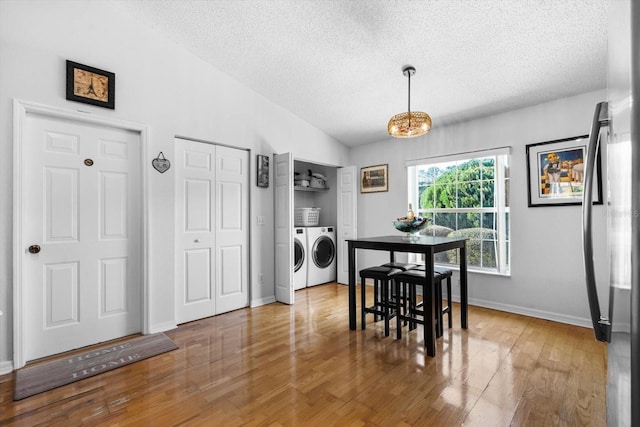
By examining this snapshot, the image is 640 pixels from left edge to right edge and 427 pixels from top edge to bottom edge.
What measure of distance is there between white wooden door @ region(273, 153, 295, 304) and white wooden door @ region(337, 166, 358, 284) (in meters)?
1.32

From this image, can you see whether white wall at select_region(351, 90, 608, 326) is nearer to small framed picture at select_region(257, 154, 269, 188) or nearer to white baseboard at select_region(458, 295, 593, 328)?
white baseboard at select_region(458, 295, 593, 328)

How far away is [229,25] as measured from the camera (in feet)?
9.31

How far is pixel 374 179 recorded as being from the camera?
4.84 metres

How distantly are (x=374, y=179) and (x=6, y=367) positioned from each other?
14.2ft

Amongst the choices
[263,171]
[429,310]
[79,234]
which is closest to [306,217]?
[263,171]

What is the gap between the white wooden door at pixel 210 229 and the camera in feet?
10.8

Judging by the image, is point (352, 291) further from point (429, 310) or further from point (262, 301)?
point (262, 301)

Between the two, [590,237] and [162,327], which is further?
[162,327]

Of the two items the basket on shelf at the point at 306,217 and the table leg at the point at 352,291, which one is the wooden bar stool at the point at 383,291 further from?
the basket on shelf at the point at 306,217

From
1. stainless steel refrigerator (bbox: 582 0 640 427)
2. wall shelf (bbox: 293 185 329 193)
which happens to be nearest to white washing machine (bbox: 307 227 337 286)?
wall shelf (bbox: 293 185 329 193)

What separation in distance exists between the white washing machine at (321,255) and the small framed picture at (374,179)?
2.93 feet

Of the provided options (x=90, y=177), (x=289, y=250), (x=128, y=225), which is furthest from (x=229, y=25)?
(x=289, y=250)

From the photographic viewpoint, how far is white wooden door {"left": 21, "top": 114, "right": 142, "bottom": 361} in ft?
A: 8.06

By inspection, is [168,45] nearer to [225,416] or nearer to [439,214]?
[225,416]
